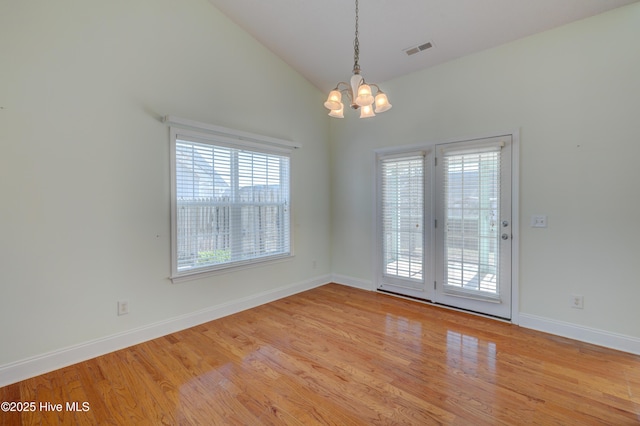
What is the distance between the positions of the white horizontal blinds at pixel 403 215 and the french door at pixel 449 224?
0.01 meters

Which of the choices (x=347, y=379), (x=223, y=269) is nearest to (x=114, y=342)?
(x=223, y=269)

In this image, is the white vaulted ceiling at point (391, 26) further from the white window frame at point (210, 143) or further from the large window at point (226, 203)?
the large window at point (226, 203)

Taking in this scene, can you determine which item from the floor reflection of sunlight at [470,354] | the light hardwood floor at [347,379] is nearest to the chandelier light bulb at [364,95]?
the light hardwood floor at [347,379]

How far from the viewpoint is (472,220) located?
3357mm

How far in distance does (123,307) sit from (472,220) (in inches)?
145

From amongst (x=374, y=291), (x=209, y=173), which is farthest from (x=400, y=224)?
(x=209, y=173)

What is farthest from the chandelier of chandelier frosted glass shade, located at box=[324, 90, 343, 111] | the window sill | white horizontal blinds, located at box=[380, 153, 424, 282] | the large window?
the window sill

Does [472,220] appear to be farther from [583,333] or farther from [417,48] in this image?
[417,48]

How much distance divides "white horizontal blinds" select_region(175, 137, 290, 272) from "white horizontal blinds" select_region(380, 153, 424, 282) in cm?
140

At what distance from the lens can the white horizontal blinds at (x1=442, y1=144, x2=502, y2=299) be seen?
3219 millimetres

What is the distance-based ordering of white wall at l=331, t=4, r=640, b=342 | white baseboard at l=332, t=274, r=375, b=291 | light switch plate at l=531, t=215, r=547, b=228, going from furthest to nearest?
white baseboard at l=332, t=274, r=375, b=291 < light switch plate at l=531, t=215, r=547, b=228 < white wall at l=331, t=4, r=640, b=342

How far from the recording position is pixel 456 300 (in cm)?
354

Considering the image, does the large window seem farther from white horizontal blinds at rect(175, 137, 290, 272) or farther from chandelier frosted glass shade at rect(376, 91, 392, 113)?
chandelier frosted glass shade at rect(376, 91, 392, 113)

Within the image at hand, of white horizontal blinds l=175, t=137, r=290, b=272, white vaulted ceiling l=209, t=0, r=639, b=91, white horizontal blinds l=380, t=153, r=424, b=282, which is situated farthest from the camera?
white horizontal blinds l=380, t=153, r=424, b=282
